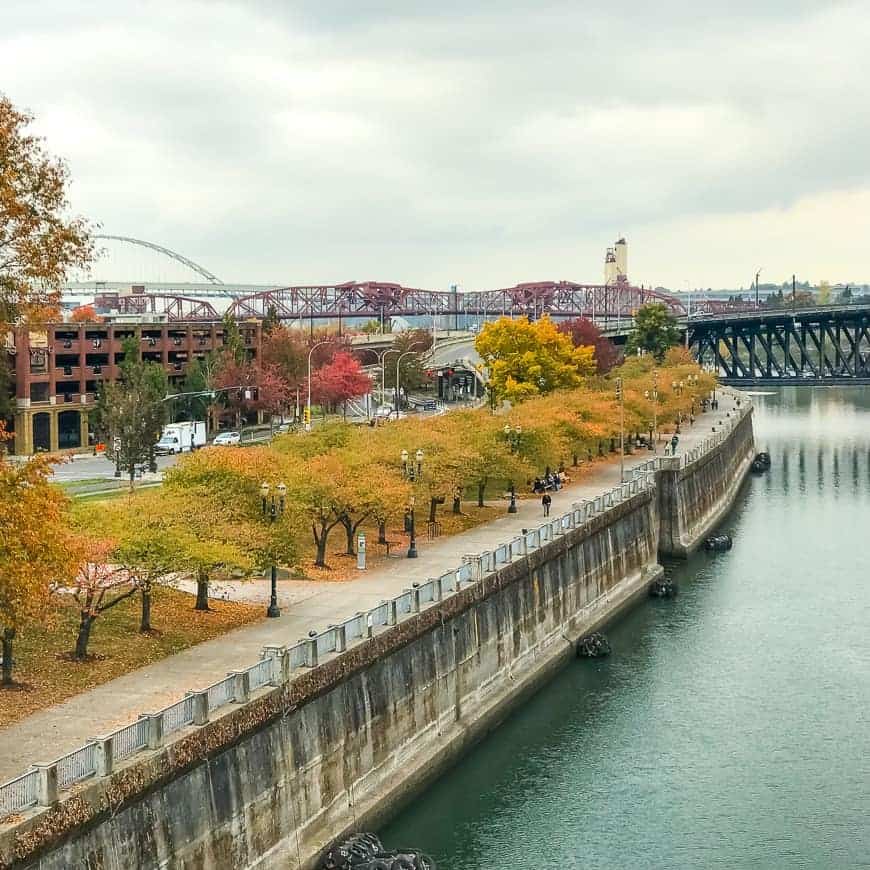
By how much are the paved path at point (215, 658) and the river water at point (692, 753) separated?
6.51 meters

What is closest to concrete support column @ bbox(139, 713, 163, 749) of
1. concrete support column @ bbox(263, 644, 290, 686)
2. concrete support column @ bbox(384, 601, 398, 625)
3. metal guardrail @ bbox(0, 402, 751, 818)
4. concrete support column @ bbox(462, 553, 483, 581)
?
metal guardrail @ bbox(0, 402, 751, 818)

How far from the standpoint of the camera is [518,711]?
5069 centimetres

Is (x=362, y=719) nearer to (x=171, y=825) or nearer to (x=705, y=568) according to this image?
(x=171, y=825)

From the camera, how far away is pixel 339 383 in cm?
13100

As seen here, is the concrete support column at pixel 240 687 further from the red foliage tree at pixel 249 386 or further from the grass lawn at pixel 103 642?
the red foliage tree at pixel 249 386

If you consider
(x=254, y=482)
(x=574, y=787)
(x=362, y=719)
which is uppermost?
(x=254, y=482)

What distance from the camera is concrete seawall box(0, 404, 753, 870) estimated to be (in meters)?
27.9

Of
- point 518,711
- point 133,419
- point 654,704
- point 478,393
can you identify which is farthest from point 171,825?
point 478,393

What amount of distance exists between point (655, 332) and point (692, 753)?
5549 inches

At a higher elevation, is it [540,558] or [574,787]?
[540,558]

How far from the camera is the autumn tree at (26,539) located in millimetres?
29734

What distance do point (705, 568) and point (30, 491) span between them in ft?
181

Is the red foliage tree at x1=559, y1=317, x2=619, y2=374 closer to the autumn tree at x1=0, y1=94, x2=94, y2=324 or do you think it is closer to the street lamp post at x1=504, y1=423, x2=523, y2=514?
the street lamp post at x1=504, y1=423, x2=523, y2=514

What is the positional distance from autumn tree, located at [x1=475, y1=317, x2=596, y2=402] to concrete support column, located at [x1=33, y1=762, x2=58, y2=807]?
8554 cm
